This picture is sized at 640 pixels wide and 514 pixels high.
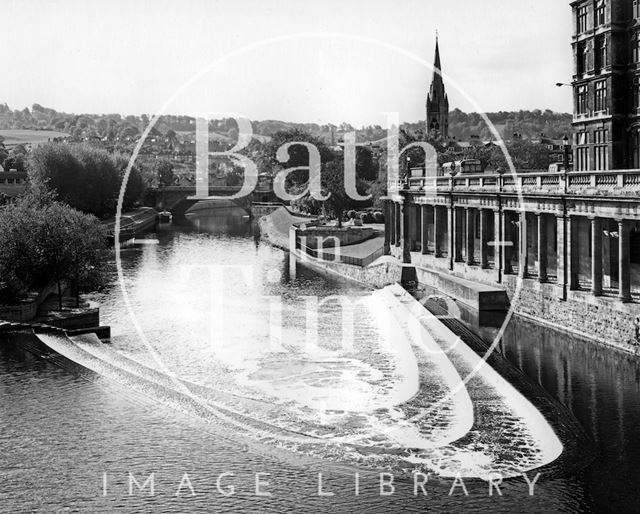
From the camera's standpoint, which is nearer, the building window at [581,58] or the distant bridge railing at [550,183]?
the distant bridge railing at [550,183]

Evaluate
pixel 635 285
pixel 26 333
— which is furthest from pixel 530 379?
pixel 26 333

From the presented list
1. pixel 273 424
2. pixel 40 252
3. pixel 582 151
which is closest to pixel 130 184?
pixel 40 252

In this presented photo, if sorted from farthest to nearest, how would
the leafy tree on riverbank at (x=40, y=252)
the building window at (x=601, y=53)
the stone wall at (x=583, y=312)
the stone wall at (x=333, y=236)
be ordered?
the stone wall at (x=333, y=236)
the building window at (x=601, y=53)
the leafy tree on riverbank at (x=40, y=252)
the stone wall at (x=583, y=312)

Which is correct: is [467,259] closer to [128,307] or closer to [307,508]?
[128,307]

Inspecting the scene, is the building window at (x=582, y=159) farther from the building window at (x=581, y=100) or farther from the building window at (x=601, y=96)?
the building window at (x=601, y=96)

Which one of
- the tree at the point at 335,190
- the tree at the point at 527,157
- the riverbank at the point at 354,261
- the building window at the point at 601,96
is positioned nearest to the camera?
the building window at the point at 601,96

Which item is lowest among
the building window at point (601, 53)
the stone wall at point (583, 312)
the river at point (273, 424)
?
the river at point (273, 424)

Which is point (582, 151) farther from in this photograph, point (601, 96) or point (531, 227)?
point (531, 227)

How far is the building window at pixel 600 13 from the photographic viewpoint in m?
65.5

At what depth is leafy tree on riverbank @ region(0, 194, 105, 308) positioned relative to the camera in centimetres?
5934

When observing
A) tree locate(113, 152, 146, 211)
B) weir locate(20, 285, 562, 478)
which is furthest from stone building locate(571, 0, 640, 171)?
tree locate(113, 152, 146, 211)

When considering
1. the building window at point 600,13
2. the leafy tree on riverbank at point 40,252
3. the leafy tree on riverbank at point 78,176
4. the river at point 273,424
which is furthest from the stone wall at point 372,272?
the leafy tree on riverbank at point 78,176

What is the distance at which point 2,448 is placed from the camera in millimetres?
34250

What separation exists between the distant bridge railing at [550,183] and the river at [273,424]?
8390 millimetres
